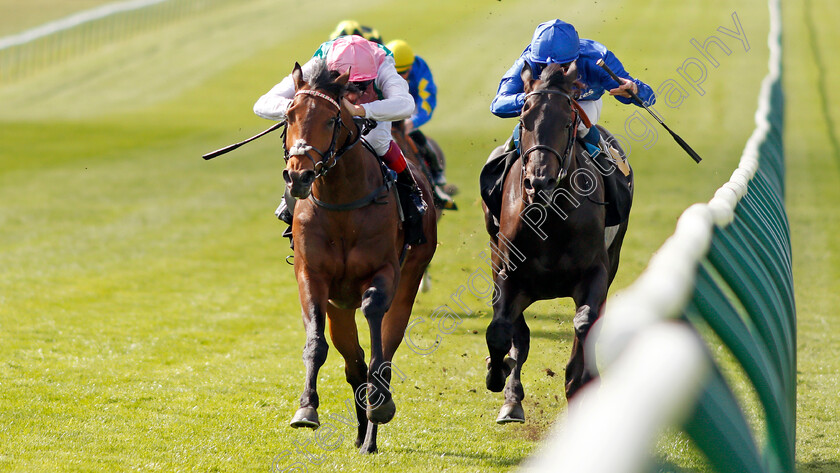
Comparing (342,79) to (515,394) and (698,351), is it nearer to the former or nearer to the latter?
(515,394)

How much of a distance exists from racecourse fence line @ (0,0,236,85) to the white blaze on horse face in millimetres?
24586

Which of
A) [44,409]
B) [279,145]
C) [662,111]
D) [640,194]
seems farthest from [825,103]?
[44,409]

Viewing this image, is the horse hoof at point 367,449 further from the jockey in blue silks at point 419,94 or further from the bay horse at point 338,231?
the jockey in blue silks at point 419,94

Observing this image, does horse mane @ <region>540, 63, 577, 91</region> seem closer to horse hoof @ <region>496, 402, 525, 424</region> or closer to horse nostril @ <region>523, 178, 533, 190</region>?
horse nostril @ <region>523, 178, 533, 190</region>

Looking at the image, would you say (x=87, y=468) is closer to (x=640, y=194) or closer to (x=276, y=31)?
(x=640, y=194)

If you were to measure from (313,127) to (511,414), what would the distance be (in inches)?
77.8

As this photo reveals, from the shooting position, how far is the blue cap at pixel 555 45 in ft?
17.1

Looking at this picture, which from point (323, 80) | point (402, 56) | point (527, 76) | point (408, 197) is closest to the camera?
point (323, 80)

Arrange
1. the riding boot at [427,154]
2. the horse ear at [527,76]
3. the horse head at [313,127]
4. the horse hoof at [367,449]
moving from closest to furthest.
Result: 1. the horse head at [313,127]
2. the horse ear at [527,76]
3. the horse hoof at [367,449]
4. the riding boot at [427,154]

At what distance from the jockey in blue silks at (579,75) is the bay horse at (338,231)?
0.84m

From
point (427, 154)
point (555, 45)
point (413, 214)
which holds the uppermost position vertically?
point (555, 45)

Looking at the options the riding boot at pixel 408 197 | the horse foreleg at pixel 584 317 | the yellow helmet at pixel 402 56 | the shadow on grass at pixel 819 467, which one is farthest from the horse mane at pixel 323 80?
the yellow helmet at pixel 402 56

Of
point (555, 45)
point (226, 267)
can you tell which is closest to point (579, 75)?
point (555, 45)

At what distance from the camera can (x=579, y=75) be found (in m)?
5.48
